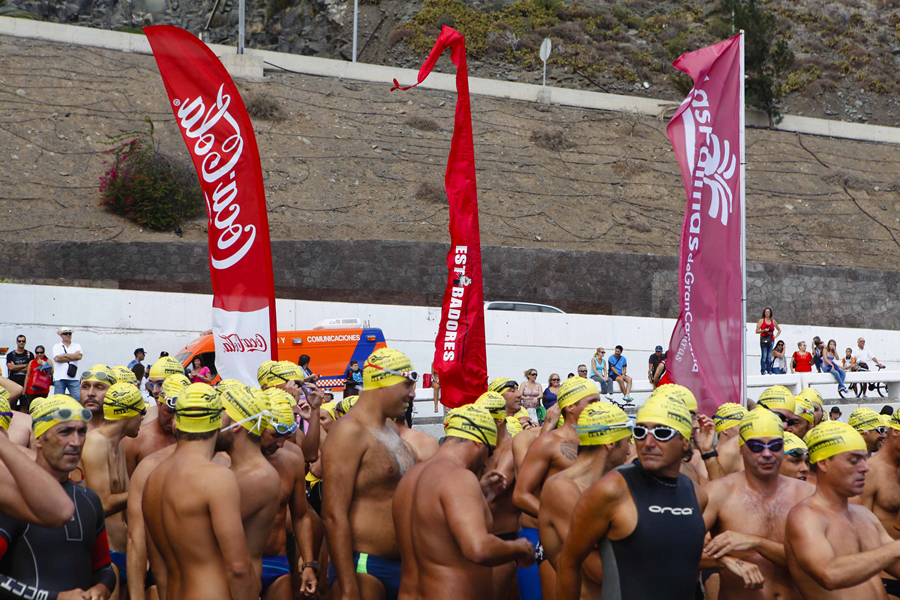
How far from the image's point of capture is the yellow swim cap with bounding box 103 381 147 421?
568 cm

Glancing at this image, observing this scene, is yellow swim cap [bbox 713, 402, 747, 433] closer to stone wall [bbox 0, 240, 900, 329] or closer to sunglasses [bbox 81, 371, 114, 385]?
sunglasses [bbox 81, 371, 114, 385]

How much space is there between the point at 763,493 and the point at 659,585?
1349 mm

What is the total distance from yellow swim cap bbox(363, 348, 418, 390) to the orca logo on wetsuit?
1.78 meters

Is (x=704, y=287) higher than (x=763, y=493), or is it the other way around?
(x=704, y=287)

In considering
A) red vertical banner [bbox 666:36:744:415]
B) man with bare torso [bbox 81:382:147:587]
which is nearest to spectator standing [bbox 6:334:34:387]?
man with bare torso [bbox 81:382:147:587]

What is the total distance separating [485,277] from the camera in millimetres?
29938

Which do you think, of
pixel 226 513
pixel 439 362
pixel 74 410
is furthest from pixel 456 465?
pixel 439 362

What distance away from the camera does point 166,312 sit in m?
22.0

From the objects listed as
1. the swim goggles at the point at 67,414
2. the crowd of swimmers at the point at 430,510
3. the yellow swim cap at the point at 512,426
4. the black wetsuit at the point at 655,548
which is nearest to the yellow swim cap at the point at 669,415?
the crowd of swimmers at the point at 430,510

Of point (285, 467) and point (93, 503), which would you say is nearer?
point (93, 503)

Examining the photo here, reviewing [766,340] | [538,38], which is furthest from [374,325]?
[538,38]

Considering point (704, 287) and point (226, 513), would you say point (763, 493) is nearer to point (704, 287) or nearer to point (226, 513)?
point (226, 513)

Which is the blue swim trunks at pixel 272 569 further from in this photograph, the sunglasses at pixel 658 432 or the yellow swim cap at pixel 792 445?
the yellow swim cap at pixel 792 445

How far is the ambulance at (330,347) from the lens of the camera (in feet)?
64.7
